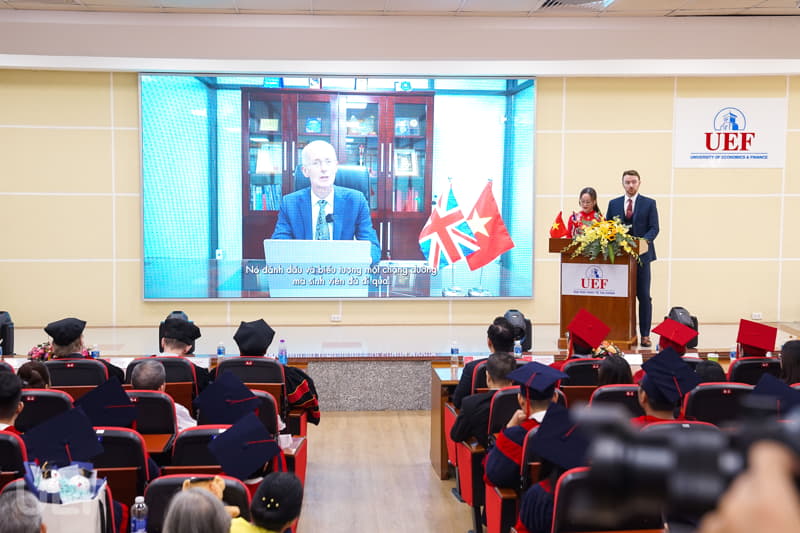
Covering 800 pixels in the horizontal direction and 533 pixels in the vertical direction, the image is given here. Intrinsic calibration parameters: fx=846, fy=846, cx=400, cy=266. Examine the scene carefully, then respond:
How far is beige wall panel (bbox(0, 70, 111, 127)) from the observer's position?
9.72 metres

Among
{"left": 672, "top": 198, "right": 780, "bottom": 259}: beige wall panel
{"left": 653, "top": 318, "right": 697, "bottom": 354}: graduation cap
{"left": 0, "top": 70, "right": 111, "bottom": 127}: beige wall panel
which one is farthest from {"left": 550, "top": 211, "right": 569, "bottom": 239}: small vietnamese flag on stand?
{"left": 0, "top": 70, "right": 111, "bottom": 127}: beige wall panel

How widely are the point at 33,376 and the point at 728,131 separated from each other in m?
8.45

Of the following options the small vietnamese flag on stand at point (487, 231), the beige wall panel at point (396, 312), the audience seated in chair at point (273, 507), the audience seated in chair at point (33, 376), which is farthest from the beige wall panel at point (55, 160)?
the audience seated in chair at point (273, 507)

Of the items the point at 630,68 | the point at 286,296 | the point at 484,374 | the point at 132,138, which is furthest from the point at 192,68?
the point at 484,374

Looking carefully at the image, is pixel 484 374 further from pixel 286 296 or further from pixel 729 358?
pixel 286 296

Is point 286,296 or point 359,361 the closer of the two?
point 359,361

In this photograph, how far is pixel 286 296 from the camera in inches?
392

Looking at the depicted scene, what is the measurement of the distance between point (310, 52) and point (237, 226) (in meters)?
2.17

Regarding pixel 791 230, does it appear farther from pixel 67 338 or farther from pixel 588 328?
pixel 67 338

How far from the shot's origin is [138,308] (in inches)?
393

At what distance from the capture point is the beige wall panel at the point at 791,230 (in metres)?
10.3

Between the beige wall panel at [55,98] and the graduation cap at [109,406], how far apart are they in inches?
257

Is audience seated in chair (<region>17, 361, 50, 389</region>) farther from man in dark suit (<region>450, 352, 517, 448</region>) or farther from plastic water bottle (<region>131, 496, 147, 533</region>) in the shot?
man in dark suit (<region>450, 352, 517, 448</region>)

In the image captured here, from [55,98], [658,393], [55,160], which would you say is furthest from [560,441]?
[55,98]
